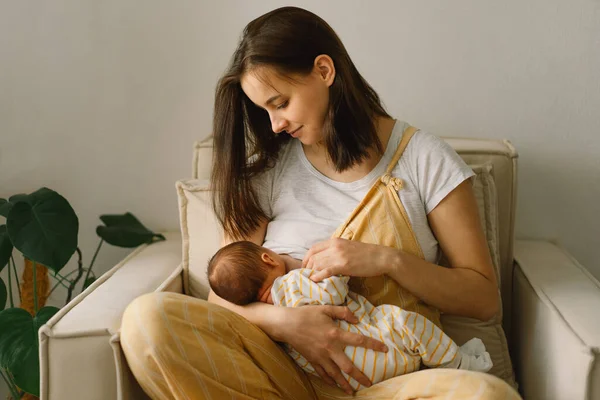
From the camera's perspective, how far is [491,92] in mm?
1986

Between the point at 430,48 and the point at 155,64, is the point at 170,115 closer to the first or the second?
the point at 155,64

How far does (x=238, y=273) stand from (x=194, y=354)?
228 mm

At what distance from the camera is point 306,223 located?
1571mm

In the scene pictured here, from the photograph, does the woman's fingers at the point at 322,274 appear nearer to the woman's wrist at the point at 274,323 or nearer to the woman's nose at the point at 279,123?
the woman's wrist at the point at 274,323

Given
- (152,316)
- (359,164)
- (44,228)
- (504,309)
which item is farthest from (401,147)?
(44,228)

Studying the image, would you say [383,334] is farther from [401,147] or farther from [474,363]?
[401,147]

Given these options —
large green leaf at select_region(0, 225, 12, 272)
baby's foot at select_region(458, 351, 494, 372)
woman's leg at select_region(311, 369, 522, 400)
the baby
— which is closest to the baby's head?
the baby

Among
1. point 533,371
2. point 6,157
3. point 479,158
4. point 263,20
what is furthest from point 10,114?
point 533,371

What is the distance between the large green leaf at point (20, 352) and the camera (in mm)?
1566

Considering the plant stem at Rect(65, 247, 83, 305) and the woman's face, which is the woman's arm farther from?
the plant stem at Rect(65, 247, 83, 305)

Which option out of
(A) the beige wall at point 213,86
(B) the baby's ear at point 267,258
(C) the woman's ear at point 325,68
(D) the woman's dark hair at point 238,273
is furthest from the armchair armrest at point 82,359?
(A) the beige wall at point 213,86

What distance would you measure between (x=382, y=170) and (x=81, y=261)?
116 centimetres

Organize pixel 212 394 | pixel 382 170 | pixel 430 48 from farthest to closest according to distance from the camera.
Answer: pixel 430 48 < pixel 382 170 < pixel 212 394

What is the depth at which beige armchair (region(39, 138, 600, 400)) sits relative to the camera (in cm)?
130
